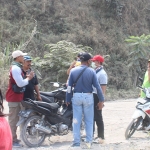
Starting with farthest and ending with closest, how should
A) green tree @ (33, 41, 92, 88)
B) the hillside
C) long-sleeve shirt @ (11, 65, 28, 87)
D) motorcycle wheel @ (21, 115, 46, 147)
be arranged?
the hillside, green tree @ (33, 41, 92, 88), motorcycle wheel @ (21, 115, 46, 147), long-sleeve shirt @ (11, 65, 28, 87)

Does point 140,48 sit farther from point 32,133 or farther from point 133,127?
point 32,133

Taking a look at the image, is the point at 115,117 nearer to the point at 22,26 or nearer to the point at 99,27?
the point at 22,26

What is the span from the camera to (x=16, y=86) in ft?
19.9

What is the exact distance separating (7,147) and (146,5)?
20.5 metres

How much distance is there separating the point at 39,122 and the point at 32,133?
0.82 ft

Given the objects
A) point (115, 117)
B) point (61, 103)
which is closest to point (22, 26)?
point (115, 117)

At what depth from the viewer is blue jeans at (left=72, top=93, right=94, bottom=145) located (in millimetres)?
5977

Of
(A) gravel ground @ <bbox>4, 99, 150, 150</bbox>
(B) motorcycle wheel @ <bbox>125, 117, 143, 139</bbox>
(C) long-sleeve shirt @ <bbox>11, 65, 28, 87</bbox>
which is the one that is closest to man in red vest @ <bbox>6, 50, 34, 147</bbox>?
(C) long-sleeve shirt @ <bbox>11, 65, 28, 87</bbox>

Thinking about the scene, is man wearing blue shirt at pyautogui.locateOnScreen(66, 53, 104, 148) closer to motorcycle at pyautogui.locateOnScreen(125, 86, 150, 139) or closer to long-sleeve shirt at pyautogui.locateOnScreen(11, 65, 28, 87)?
long-sleeve shirt at pyautogui.locateOnScreen(11, 65, 28, 87)

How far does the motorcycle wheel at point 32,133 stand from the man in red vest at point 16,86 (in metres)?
0.21

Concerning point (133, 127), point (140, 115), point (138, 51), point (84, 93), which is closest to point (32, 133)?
point (84, 93)

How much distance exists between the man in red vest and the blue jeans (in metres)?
0.93

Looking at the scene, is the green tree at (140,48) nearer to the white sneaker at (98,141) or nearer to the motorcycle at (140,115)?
the motorcycle at (140,115)

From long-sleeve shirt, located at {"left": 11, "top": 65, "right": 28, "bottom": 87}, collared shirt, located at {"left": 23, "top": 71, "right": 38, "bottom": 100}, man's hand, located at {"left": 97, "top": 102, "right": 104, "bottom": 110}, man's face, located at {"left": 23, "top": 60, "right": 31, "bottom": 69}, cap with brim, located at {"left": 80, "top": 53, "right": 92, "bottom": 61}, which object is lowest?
man's hand, located at {"left": 97, "top": 102, "right": 104, "bottom": 110}
